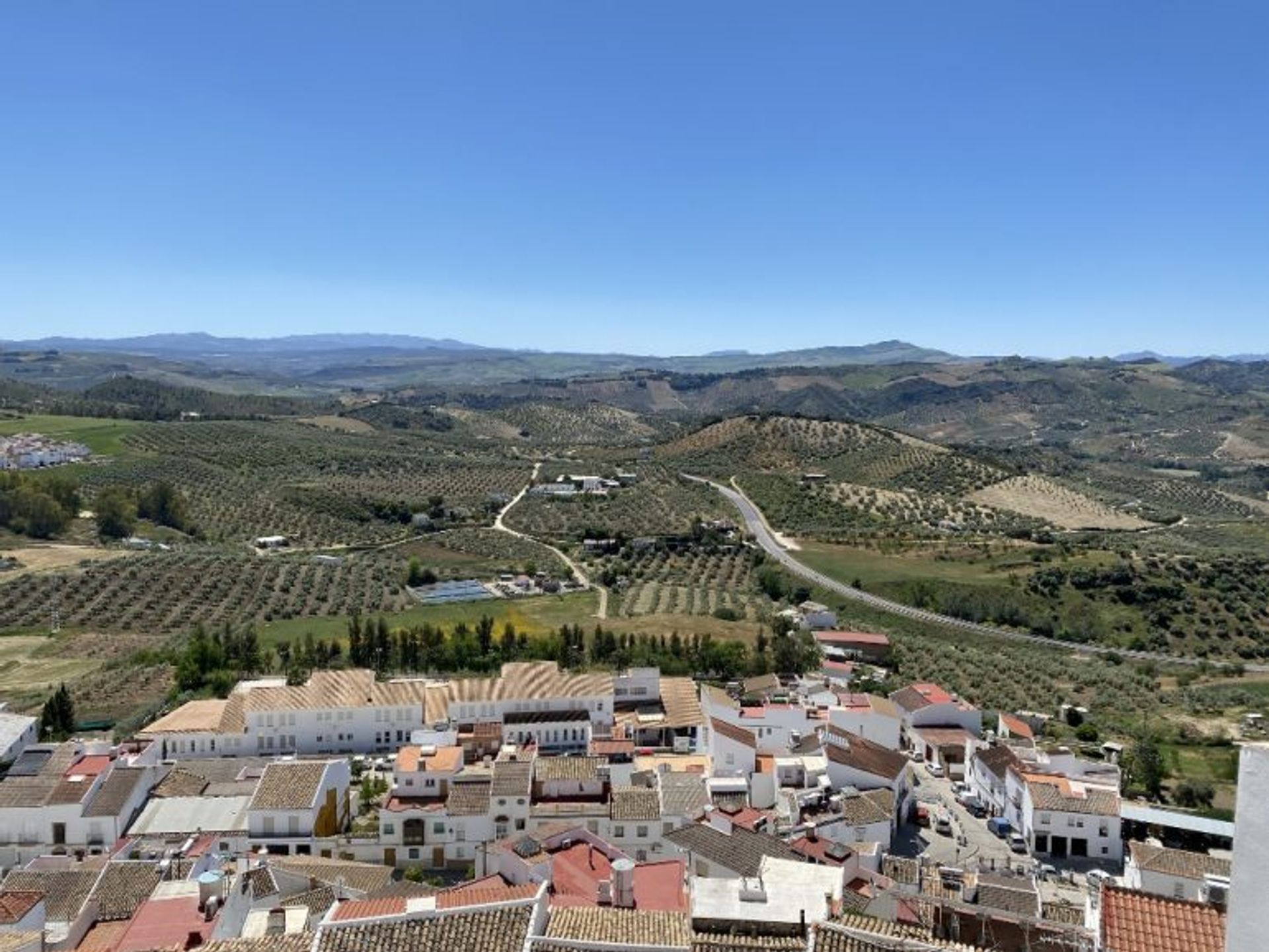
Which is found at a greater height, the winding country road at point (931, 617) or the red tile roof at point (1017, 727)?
the red tile roof at point (1017, 727)

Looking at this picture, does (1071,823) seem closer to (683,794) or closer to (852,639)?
(683,794)

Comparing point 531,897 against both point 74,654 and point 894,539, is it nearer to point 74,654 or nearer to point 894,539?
point 74,654

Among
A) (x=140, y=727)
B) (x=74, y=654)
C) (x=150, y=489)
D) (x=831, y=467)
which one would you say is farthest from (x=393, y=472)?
(x=140, y=727)

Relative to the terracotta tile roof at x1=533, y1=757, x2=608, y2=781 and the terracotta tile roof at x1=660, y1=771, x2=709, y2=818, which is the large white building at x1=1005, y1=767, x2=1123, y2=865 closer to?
the terracotta tile roof at x1=660, y1=771, x2=709, y2=818

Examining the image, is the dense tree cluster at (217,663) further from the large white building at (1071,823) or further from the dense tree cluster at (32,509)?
the dense tree cluster at (32,509)

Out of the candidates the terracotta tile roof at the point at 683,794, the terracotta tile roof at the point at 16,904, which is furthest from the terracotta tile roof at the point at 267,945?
the terracotta tile roof at the point at 683,794

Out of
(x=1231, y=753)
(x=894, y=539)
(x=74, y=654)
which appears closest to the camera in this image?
(x=1231, y=753)

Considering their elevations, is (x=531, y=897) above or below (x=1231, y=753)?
above

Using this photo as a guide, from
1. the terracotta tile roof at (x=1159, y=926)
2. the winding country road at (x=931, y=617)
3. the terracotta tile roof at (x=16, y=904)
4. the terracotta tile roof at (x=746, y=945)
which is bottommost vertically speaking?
the winding country road at (x=931, y=617)
